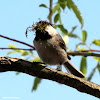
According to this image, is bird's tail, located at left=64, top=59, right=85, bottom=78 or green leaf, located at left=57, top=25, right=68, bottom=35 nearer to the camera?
green leaf, located at left=57, top=25, right=68, bottom=35

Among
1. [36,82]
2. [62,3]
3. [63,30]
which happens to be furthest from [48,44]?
[36,82]

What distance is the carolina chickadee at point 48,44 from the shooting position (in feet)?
9.05

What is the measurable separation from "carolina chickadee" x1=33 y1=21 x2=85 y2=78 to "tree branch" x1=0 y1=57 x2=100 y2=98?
58cm

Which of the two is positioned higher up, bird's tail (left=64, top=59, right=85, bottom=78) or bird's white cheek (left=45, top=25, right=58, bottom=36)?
bird's white cheek (left=45, top=25, right=58, bottom=36)

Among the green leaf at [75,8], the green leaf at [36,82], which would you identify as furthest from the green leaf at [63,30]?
the green leaf at [36,82]

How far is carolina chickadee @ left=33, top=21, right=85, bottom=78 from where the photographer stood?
2.76 meters

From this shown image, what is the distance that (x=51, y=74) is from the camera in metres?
2.18

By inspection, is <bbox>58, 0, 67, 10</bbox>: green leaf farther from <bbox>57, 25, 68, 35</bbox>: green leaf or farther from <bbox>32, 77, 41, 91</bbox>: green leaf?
<bbox>32, 77, 41, 91</bbox>: green leaf

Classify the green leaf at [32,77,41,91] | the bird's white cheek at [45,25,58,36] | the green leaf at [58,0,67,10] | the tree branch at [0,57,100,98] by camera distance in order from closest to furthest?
the tree branch at [0,57,100,98] → the green leaf at [58,0,67,10] → the bird's white cheek at [45,25,58,36] → the green leaf at [32,77,41,91]

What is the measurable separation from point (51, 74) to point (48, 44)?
0.66 metres

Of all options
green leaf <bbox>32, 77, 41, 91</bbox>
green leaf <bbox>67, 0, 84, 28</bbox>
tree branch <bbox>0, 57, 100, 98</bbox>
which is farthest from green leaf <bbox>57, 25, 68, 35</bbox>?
tree branch <bbox>0, 57, 100, 98</bbox>

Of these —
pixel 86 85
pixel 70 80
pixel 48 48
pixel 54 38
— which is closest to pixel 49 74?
pixel 70 80

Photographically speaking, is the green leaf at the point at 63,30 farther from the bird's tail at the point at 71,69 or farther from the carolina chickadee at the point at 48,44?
the bird's tail at the point at 71,69

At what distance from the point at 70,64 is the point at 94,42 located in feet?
1.93
